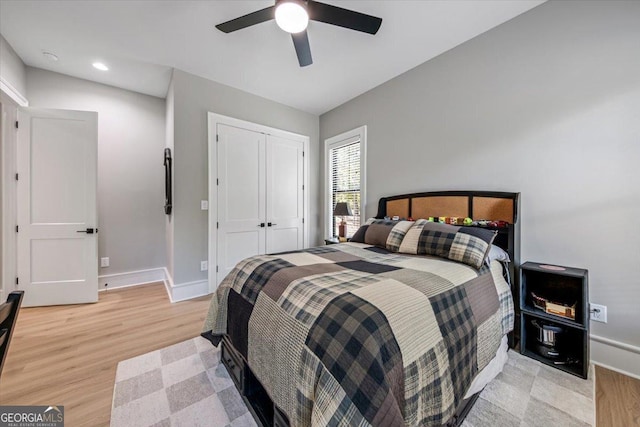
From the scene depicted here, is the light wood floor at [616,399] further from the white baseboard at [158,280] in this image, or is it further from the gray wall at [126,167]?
the gray wall at [126,167]

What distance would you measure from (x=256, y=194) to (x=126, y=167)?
73.9 inches

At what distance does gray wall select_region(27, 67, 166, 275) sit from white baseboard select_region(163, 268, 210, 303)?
961mm

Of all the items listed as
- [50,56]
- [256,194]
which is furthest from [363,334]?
[50,56]

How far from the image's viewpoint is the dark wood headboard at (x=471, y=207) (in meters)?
2.04

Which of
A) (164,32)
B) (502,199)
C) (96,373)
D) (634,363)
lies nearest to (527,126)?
Result: (502,199)

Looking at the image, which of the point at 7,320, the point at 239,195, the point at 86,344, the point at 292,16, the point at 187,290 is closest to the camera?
the point at 7,320

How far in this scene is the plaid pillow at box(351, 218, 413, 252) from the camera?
226cm

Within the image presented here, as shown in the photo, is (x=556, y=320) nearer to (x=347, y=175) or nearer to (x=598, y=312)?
(x=598, y=312)

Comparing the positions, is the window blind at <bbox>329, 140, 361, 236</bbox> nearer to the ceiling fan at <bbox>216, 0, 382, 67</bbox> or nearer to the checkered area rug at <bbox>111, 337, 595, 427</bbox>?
the ceiling fan at <bbox>216, 0, 382, 67</bbox>

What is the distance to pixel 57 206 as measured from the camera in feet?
9.23

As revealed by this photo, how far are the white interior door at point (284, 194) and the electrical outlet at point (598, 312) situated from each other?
3296 millimetres

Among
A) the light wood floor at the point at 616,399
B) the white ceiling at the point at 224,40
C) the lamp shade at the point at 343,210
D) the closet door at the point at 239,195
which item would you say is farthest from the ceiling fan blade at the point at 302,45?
the light wood floor at the point at 616,399

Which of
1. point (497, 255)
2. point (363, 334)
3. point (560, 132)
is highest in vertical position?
point (560, 132)

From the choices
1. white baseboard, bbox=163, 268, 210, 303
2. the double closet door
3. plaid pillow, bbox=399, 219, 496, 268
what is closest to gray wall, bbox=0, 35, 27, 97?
the double closet door
